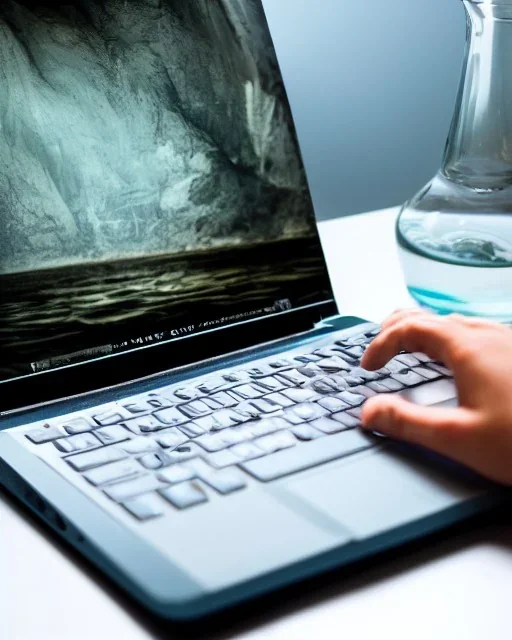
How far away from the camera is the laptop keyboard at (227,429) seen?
17.4 inches

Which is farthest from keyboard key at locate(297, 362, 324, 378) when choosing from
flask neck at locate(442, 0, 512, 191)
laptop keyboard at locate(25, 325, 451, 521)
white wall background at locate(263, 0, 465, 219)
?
white wall background at locate(263, 0, 465, 219)

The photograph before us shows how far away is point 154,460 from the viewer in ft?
1.51

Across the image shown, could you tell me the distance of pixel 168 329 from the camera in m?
0.62

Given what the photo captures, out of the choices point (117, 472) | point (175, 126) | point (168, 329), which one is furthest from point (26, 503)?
point (175, 126)

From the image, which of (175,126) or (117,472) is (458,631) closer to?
(117,472)

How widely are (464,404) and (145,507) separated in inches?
6.5

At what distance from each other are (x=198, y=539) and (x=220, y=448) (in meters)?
0.08

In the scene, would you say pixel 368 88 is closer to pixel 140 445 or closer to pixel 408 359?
pixel 408 359

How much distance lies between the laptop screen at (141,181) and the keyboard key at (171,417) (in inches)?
3.4

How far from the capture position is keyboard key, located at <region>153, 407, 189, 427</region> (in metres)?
0.51

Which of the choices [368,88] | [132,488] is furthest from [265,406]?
[368,88]

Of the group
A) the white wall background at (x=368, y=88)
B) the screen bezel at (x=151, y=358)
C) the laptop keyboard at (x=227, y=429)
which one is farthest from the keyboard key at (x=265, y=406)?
the white wall background at (x=368, y=88)

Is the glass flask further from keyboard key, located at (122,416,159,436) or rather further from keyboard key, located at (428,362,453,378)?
keyboard key, located at (122,416,159,436)

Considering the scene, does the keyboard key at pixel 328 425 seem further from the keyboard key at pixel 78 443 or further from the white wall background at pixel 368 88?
the white wall background at pixel 368 88
